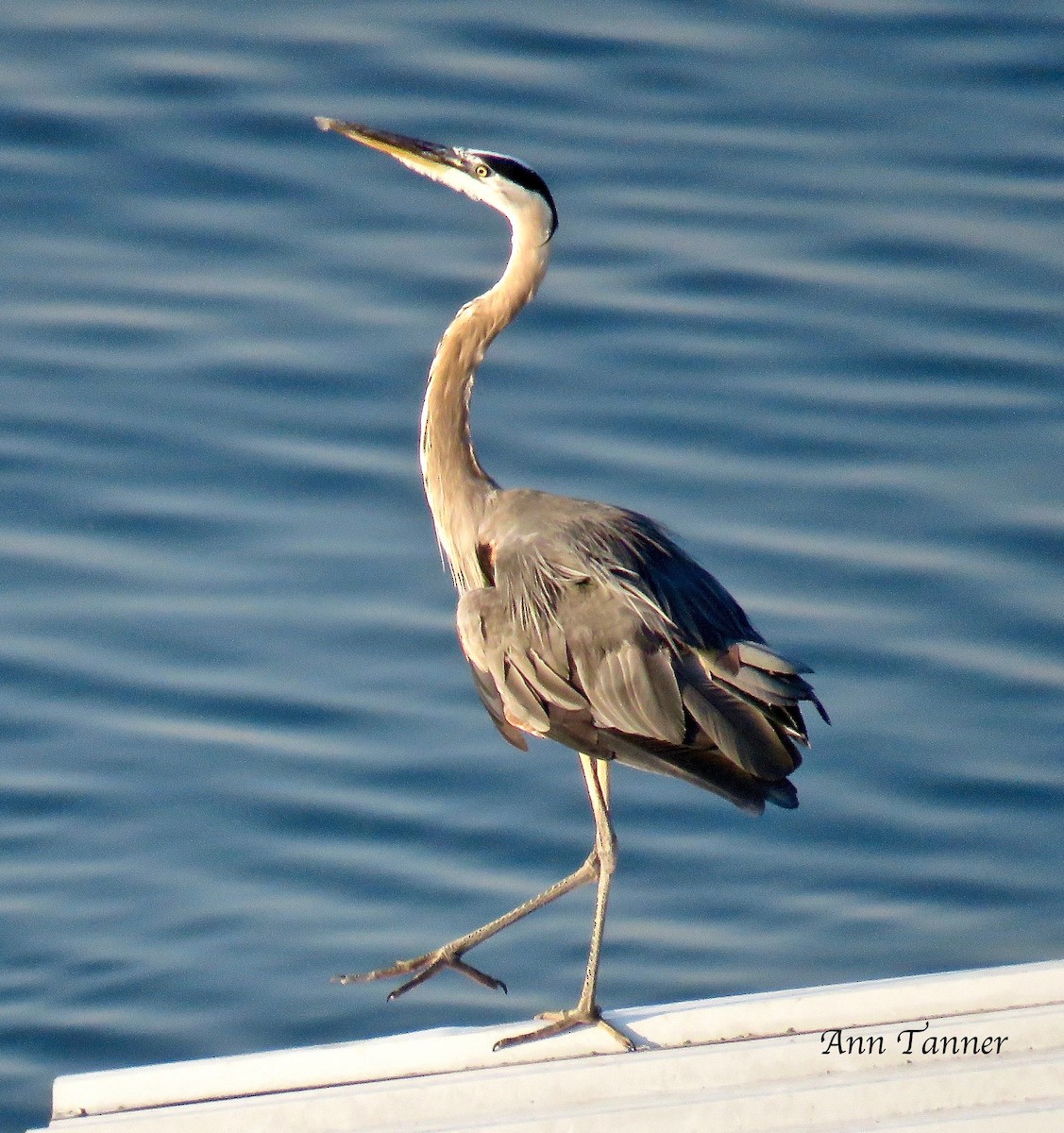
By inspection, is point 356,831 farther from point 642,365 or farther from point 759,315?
point 759,315

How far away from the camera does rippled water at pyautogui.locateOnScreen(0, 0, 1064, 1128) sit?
8.16 metres

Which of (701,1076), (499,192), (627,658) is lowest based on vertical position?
(701,1076)

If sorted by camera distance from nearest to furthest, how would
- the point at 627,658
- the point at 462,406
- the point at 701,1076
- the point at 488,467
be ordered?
the point at 701,1076 < the point at 627,658 < the point at 462,406 < the point at 488,467

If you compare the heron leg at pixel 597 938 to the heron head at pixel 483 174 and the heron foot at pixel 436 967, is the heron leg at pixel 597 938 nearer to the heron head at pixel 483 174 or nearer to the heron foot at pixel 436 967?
the heron foot at pixel 436 967

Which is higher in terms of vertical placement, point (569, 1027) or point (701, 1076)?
point (569, 1027)

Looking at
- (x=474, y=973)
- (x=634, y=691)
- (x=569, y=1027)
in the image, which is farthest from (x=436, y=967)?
(x=634, y=691)

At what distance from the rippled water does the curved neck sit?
187cm

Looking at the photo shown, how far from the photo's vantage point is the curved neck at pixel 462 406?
679cm

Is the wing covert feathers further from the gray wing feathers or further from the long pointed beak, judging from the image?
the long pointed beak

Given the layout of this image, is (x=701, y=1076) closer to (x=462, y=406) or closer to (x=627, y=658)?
(x=627, y=658)

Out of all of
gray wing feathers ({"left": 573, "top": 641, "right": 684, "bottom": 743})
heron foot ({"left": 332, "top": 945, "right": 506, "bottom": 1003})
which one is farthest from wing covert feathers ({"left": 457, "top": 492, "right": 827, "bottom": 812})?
heron foot ({"left": 332, "top": 945, "right": 506, "bottom": 1003})

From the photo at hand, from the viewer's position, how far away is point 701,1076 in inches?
189
